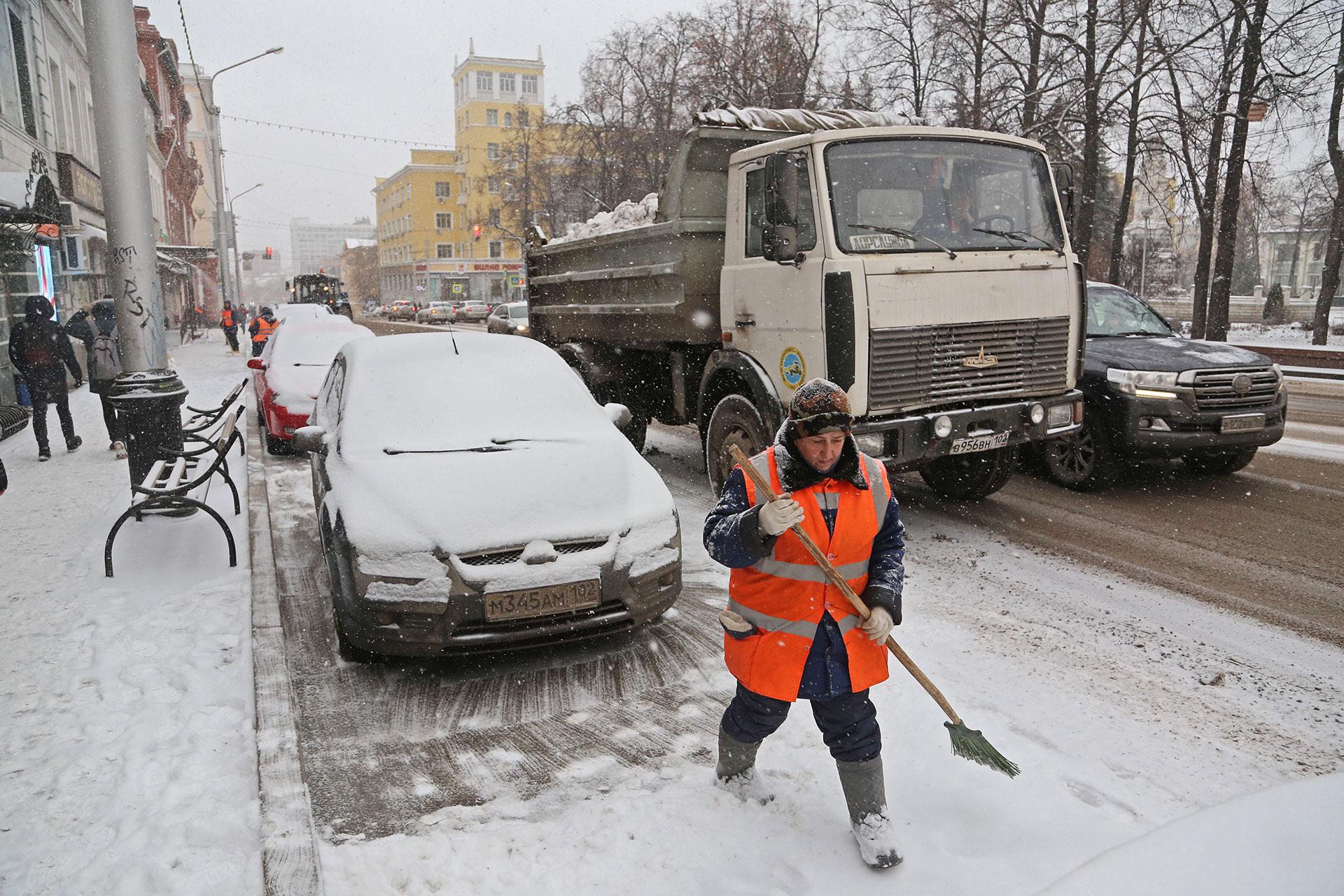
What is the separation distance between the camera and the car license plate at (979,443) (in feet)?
20.0

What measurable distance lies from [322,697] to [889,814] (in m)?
2.61

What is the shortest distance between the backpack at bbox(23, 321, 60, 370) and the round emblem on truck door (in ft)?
26.9

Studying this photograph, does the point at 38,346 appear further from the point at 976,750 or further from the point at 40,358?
the point at 976,750

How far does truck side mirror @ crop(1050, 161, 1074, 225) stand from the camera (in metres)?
6.73

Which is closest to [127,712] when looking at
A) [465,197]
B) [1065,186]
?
[1065,186]

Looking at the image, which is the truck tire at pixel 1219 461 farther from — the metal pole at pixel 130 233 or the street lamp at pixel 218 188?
the street lamp at pixel 218 188

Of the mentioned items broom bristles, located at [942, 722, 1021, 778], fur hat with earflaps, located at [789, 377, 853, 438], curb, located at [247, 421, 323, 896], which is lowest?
curb, located at [247, 421, 323, 896]

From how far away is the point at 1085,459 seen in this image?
303 inches

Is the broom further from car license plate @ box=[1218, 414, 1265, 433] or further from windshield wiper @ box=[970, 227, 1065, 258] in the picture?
car license plate @ box=[1218, 414, 1265, 433]

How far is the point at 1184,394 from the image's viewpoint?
7.18m

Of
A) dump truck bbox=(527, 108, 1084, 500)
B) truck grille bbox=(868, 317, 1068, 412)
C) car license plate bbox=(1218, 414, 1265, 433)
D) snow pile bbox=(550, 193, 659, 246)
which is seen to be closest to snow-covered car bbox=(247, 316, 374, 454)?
snow pile bbox=(550, 193, 659, 246)

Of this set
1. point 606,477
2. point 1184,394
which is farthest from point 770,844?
point 1184,394

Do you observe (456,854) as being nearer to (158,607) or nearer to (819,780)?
(819,780)

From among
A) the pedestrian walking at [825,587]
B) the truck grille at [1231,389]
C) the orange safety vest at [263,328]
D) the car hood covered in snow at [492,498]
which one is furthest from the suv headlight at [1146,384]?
the orange safety vest at [263,328]
